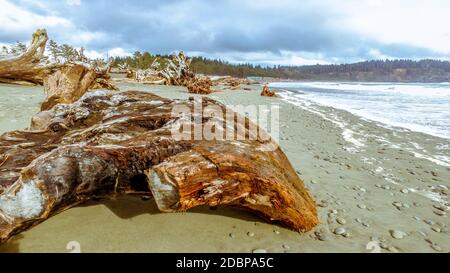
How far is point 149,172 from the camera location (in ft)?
7.34

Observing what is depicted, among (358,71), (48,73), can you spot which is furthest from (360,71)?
(48,73)

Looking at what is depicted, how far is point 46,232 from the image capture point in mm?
2438

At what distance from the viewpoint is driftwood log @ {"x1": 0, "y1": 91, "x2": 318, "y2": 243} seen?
2188mm

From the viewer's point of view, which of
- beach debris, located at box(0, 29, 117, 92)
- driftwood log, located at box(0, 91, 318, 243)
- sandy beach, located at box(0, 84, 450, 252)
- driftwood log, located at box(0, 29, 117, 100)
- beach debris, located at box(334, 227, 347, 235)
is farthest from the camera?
beach debris, located at box(0, 29, 117, 92)

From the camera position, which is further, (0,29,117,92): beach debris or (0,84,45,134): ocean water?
(0,29,117,92): beach debris

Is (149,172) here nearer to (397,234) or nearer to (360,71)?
(397,234)

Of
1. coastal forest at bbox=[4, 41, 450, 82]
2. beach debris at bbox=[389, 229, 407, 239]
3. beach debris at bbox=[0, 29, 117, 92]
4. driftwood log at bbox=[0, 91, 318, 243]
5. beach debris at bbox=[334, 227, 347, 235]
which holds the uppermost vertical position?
coastal forest at bbox=[4, 41, 450, 82]

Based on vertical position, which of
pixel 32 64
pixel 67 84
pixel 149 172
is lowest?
pixel 149 172

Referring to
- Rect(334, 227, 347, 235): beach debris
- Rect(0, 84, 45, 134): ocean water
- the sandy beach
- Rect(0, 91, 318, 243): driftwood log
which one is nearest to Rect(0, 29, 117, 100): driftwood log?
Rect(0, 84, 45, 134): ocean water

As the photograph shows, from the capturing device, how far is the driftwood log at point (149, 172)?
2.19 metres

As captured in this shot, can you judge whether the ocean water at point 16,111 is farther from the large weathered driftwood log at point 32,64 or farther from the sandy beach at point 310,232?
the sandy beach at point 310,232

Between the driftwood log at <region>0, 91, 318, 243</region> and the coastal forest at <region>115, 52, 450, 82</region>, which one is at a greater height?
the coastal forest at <region>115, 52, 450, 82</region>

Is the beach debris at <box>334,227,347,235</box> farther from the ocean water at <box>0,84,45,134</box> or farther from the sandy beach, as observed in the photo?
the ocean water at <box>0,84,45,134</box>
